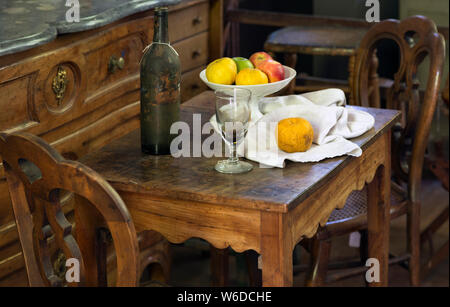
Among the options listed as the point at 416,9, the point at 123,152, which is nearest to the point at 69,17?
the point at 123,152

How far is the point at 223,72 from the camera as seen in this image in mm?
1750

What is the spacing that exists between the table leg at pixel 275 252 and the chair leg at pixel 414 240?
3.58ft

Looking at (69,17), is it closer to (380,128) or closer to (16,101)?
(16,101)

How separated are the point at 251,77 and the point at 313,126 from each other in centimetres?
19

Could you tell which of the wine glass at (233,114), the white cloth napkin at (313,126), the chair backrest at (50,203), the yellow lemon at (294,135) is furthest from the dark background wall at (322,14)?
the chair backrest at (50,203)

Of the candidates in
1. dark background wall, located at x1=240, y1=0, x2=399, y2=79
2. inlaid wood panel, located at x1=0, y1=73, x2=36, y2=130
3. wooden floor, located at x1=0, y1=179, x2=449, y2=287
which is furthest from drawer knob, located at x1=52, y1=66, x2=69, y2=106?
dark background wall, located at x1=240, y1=0, x2=399, y2=79

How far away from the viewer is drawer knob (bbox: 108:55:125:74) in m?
2.50

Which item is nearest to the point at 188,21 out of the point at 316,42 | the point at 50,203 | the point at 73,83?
the point at 316,42

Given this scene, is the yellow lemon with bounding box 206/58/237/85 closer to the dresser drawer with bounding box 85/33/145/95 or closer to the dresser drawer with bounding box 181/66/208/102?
the dresser drawer with bounding box 85/33/145/95

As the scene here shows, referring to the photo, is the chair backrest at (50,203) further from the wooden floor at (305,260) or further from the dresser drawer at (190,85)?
the dresser drawer at (190,85)

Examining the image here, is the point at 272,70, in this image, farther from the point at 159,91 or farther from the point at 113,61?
the point at 113,61

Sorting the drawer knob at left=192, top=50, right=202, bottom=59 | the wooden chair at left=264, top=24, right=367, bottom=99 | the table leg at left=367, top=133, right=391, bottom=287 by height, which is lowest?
the table leg at left=367, top=133, right=391, bottom=287

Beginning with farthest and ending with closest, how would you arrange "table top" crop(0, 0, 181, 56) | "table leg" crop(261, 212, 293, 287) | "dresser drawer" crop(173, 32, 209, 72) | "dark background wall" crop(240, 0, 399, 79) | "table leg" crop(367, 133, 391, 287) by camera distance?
1. "dark background wall" crop(240, 0, 399, 79)
2. "dresser drawer" crop(173, 32, 209, 72)
3. "table leg" crop(367, 133, 391, 287)
4. "table top" crop(0, 0, 181, 56)
5. "table leg" crop(261, 212, 293, 287)

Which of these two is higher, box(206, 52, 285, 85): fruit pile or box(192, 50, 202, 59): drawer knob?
box(206, 52, 285, 85): fruit pile
